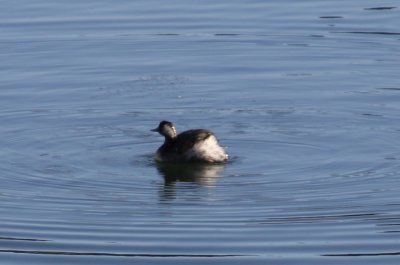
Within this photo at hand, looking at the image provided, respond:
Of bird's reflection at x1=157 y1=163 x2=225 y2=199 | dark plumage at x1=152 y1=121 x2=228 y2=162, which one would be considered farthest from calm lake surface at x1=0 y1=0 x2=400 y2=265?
dark plumage at x1=152 y1=121 x2=228 y2=162

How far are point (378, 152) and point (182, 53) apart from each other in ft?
20.6

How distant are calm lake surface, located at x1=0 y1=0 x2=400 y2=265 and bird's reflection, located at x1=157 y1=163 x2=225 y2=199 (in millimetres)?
41

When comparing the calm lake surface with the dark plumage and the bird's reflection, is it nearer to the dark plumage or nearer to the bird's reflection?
the bird's reflection

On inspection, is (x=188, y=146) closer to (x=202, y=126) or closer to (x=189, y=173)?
(x=189, y=173)

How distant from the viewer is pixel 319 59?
22.4 m

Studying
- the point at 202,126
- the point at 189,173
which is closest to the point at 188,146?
the point at 189,173

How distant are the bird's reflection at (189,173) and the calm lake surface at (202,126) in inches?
1.6

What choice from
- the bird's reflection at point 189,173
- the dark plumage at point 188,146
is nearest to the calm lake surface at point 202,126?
the bird's reflection at point 189,173

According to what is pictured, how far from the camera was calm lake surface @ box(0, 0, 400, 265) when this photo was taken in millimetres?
13828

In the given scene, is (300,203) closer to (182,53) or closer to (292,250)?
(292,250)

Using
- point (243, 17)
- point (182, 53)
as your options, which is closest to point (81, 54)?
point (182, 53)

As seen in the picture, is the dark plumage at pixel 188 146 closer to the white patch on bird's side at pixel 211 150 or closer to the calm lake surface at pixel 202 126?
the white patch on bird's side at pixel 211 150

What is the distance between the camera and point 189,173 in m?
17.4

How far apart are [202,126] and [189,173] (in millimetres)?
1716
